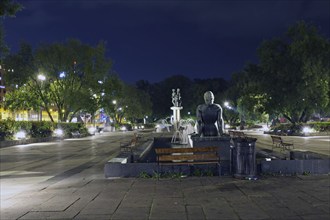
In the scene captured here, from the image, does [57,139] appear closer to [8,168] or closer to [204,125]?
[8,168]

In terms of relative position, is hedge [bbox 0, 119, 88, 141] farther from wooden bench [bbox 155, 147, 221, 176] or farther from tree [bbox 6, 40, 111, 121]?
wooden bench [bbox 155, 147, 221, 176]

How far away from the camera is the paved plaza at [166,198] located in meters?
7.27

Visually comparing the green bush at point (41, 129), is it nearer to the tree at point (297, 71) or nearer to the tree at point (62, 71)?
the tree at point (62, 71)

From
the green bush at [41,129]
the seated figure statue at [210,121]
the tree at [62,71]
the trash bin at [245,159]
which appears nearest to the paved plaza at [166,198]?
the trash bin at [245,159]

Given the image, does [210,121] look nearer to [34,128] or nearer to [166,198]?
[166,198]

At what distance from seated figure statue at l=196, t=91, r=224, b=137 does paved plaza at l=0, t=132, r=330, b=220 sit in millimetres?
4131

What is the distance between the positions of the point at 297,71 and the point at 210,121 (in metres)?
35.1

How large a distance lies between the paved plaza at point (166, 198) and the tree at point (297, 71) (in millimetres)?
35926

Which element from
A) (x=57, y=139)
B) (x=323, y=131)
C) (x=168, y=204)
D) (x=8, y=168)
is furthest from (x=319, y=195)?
(x=323, y=131)

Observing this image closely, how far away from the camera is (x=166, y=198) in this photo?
861 cm

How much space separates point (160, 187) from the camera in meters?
9.92

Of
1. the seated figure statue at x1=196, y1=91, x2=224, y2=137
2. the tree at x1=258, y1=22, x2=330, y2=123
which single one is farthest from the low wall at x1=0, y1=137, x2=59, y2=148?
the tree at x1=258, y1=22, x2=330, y2=123

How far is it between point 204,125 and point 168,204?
7413 millimetres

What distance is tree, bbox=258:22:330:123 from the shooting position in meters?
44.4
